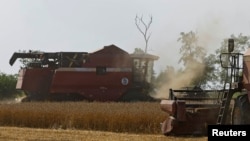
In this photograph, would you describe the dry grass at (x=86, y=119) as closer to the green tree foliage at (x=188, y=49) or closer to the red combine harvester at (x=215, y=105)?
the red combine harvester at (x=215, y=105)

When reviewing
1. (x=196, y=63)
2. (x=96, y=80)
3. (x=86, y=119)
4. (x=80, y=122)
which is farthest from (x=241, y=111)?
(x=196, y=63)

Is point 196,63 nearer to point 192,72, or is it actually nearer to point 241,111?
point 192,72

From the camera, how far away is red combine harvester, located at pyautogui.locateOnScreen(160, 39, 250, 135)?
12641 millimetres

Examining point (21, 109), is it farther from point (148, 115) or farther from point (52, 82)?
point (52, 82)

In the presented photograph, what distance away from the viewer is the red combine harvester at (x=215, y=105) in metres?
12.6

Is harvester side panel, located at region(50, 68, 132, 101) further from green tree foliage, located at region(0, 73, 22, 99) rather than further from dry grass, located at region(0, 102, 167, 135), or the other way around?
green tree foliage, located at region(0, 73, 22, 99)

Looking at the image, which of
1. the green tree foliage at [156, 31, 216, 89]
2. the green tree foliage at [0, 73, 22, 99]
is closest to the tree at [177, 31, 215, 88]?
the green tree foliage at [156, 31, 216, 89]

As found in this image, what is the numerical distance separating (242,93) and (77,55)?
1857cm

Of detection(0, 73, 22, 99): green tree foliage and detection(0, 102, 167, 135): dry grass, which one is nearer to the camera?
detection(0, 102, 167, 135): dry grass

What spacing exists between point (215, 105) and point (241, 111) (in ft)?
6.70

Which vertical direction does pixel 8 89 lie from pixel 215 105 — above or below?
below

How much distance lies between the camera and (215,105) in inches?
575

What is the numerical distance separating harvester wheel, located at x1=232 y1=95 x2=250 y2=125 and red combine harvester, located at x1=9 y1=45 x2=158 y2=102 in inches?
679

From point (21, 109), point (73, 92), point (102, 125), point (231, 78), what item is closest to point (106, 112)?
point (102, 125)
